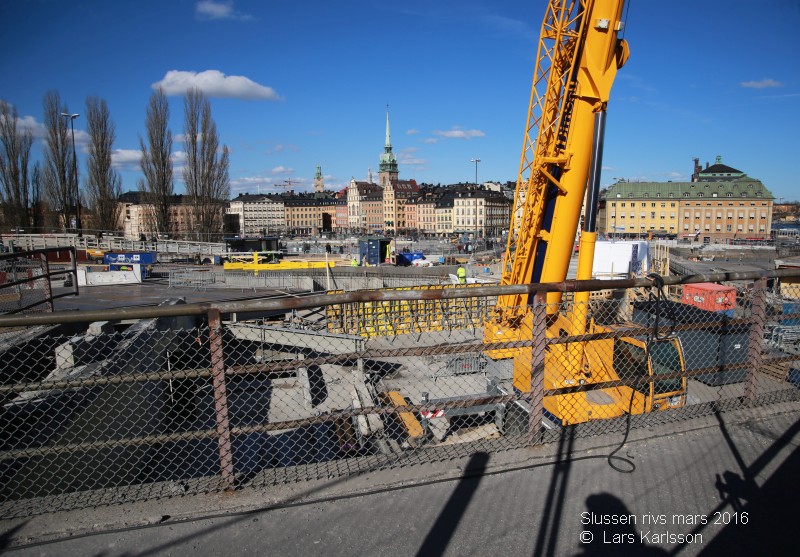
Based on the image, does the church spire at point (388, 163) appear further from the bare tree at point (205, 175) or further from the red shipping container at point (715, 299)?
the red shipping container at point (715, 299)

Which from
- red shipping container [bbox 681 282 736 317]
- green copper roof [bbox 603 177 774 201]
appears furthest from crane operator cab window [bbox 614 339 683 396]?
green copper roof [bbox 603 177 774 201]

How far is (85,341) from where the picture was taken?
6773mm

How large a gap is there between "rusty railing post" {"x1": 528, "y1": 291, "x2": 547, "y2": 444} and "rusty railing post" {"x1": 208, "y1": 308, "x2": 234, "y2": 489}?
1964 mm

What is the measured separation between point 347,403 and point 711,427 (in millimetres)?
8391

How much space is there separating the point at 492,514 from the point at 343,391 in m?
9.73

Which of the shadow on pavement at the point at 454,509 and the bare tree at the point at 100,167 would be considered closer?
the shadow on pavement at the point at 454,509

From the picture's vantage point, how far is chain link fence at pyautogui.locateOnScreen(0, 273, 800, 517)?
A: 9.39 ft

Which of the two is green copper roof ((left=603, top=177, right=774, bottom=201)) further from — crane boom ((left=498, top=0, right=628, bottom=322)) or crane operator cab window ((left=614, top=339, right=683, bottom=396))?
crane operator cab window ((left=614, top=339, right=683, bottom=396))

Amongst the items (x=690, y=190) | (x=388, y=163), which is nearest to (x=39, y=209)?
(x=690, y=190)

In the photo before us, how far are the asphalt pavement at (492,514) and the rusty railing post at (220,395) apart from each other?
0.56 ft

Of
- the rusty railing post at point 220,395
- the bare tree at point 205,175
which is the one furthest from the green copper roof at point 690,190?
the rusty railing post at point 220,395

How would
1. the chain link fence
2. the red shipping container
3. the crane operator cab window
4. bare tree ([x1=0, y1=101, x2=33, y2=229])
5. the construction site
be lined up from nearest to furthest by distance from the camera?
the construction site → the chain link fence → the crane operator cab window → the red shipping container → bare tree ([x1=0, y1=101, x2=33, y2=229])

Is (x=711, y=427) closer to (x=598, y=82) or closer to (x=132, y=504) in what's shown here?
(x=132, y=504)

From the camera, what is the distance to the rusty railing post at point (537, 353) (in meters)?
3.20
